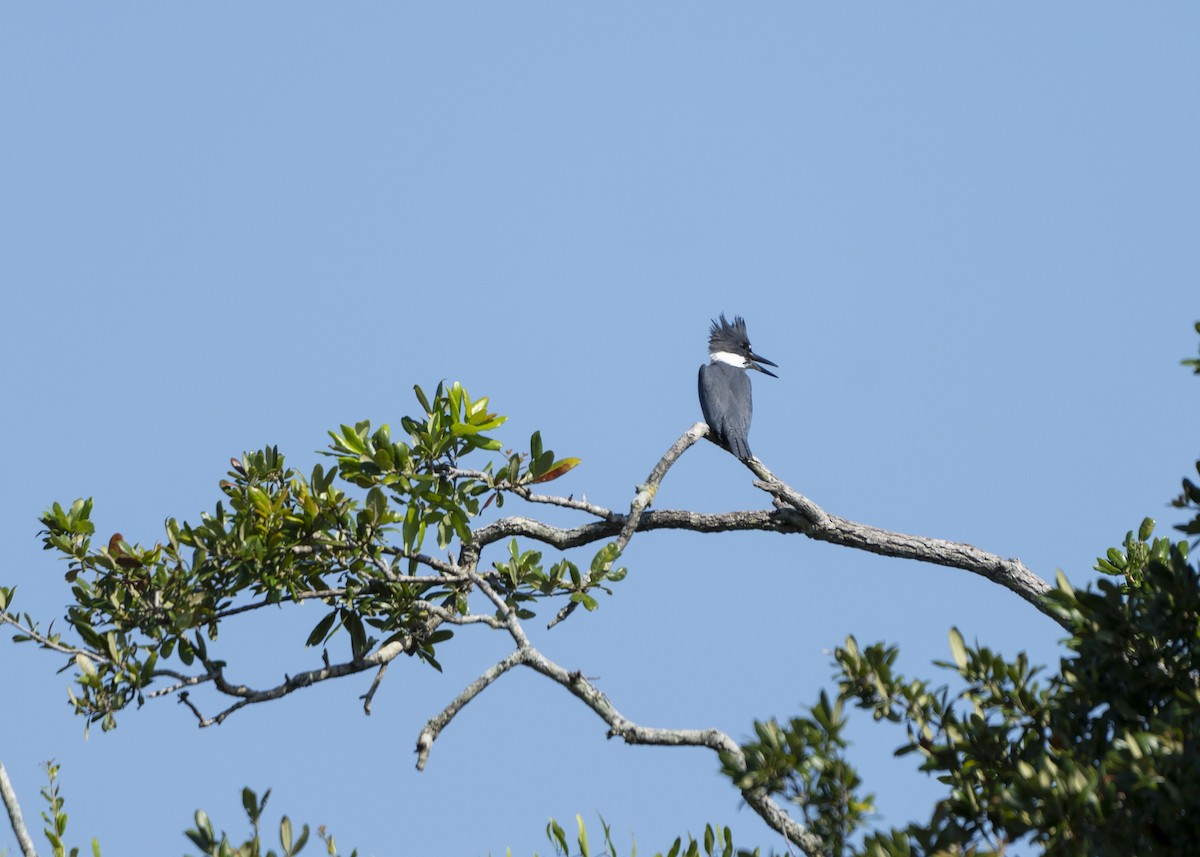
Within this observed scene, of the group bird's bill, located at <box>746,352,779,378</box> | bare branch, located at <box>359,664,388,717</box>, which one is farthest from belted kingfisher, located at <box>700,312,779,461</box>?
bare branch, located at <box>359,664,388,717</box>

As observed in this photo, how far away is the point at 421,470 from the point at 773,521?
Answer: 6.67 feet

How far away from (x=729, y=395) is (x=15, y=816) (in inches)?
181

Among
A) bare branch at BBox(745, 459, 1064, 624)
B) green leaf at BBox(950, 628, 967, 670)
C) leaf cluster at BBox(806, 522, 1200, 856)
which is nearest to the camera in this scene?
leaf cluster at BBox(806, 522, 1200, 856)

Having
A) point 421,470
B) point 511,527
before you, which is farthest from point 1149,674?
point 511,527

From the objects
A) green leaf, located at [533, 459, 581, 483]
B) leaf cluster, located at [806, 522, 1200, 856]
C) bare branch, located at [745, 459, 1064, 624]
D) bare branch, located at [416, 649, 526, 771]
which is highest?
green leaf, located at [533, 459, 581, 483]

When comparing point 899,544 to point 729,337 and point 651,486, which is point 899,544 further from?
point 729,337

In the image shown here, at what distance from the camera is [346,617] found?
17.2 feet

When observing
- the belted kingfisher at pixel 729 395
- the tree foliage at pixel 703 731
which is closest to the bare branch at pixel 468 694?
the tree foliage at pixel 703 731

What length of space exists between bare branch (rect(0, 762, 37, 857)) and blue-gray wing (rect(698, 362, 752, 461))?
3867mm

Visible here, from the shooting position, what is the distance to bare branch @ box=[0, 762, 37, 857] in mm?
4125

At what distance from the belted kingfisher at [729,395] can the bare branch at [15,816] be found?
378cm

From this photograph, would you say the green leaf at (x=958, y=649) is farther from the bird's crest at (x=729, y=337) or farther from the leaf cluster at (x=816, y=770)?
the bird's crest at (x=729, y=337)

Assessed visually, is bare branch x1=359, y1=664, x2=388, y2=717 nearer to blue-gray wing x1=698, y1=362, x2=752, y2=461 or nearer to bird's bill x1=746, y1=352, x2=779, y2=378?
blue-gray wing x1=698, y1=362, x2=752, y2=461

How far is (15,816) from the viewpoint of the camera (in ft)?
13.7
